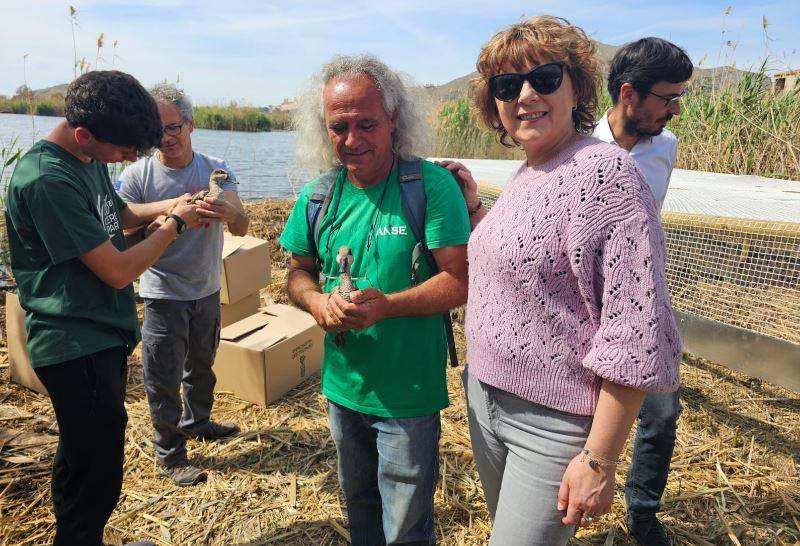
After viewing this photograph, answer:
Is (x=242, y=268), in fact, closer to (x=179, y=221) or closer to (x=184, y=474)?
(x=184, y=474)

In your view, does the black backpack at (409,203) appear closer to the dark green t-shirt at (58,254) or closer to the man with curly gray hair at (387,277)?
the man with curly gray hair at (387,277)

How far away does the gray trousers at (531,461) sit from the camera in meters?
1.34

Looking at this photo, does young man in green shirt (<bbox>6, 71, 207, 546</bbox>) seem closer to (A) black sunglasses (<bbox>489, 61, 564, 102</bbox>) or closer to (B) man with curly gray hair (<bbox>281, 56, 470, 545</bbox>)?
(B) man with curly gray hair (<bbox>281, 56, 470, 545</bbox>)

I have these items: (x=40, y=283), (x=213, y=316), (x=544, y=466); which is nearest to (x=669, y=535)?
(x=544, y=466)

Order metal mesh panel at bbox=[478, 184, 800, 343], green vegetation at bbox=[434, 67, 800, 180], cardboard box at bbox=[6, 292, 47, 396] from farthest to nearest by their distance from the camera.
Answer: green vegetation at bbox=[434, 67, 800, 180], cardboard box at bbox=[6, 292, 47, 396], metal mesh panel at bbox=[478, 184, 800, 343]

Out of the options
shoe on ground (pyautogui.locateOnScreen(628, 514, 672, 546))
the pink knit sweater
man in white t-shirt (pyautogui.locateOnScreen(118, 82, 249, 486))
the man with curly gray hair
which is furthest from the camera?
man in white t-shirt (pyautogui.locateOnScreen(118, 82, 249, 486))

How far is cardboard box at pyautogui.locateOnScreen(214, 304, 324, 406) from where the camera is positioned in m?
3.70

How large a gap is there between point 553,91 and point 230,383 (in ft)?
11.0

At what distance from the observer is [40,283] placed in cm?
190

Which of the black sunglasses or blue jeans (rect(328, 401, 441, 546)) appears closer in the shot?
the black sunglasses

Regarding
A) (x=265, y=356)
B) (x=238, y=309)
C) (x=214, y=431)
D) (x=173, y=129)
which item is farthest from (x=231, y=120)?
(x=214, y=431)

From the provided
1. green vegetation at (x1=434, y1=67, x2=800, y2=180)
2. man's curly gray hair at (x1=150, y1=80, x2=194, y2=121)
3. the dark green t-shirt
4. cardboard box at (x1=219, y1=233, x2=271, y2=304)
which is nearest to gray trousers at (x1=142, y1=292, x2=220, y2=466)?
cardboard box at (x1=219, y1=233, x2=271, y2=304)

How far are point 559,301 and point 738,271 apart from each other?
93.1 inches

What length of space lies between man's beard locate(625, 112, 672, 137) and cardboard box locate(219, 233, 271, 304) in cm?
290
